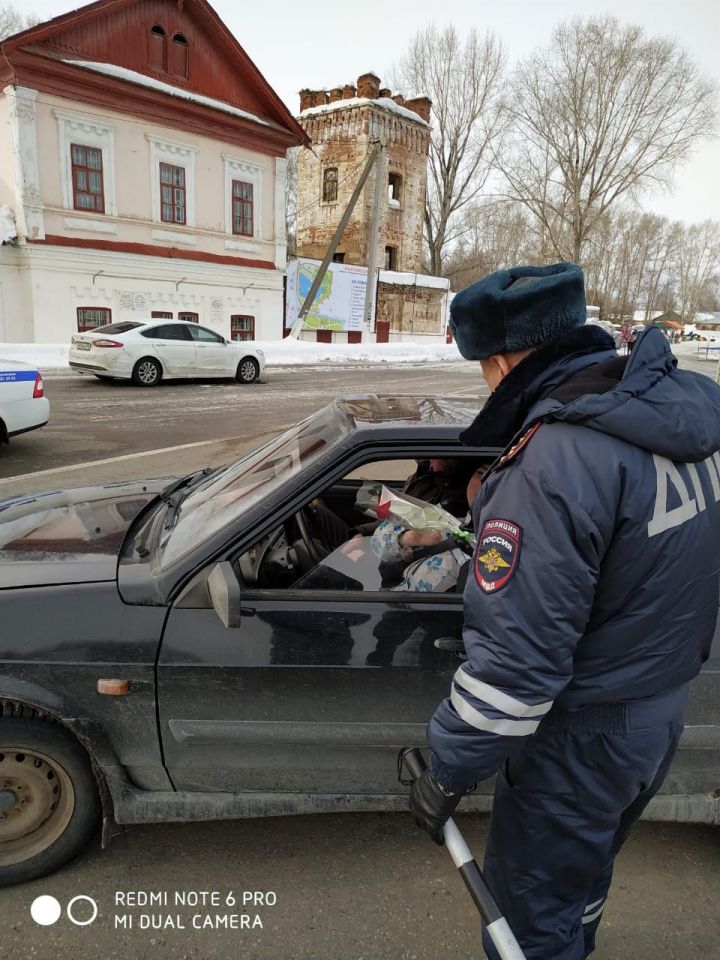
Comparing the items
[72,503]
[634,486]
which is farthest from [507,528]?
[72,503]

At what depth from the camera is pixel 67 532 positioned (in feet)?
8.30

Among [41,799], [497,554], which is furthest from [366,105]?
[497,554]

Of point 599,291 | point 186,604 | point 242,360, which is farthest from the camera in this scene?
point 599,291

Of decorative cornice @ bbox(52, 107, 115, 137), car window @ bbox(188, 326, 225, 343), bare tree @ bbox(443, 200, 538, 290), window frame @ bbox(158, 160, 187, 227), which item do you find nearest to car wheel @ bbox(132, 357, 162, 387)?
car window @ bbox(188, 326, 225, 343)

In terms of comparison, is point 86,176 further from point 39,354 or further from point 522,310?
point 522,310

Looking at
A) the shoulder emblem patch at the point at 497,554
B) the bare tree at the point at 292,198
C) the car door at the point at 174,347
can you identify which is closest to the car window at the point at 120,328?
the car door at the point at 174,347

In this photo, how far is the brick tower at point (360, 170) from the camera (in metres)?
36.2

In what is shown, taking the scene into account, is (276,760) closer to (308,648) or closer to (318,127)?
(308,648)

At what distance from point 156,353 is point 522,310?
15026mm

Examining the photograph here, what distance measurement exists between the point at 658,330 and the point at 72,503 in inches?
95.2

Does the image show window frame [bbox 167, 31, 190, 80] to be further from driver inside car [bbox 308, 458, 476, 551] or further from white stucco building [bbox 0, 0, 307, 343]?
driver inside car [bbox 308, 458, 476, 551]

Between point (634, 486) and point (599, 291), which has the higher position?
point (599, 291)

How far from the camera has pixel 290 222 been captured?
36812 mm

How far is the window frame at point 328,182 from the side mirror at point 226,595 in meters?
38.9
